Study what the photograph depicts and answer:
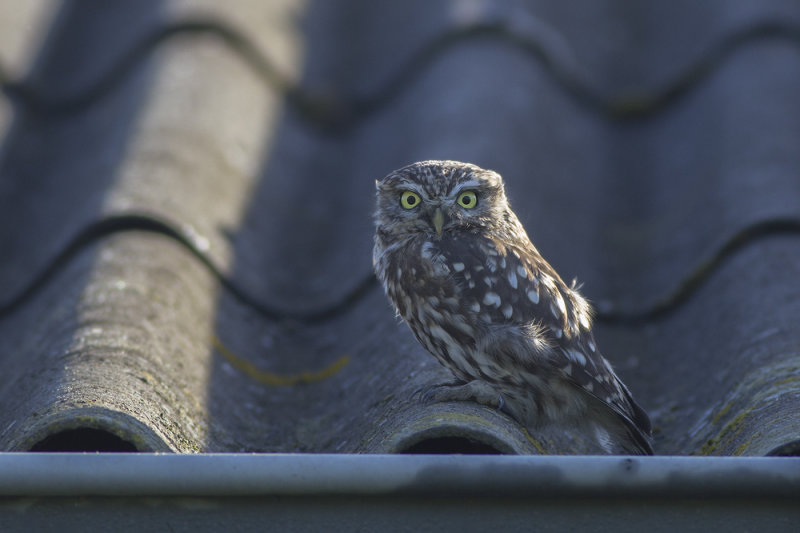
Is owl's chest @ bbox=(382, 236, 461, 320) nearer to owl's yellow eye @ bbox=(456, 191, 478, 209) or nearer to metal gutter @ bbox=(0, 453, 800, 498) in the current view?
owl's yellow eye @ bbox=(456, 191, 478, 209)

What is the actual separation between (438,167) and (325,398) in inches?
31.2

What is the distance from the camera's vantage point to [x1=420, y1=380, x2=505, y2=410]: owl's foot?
7.58ft

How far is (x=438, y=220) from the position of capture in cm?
300

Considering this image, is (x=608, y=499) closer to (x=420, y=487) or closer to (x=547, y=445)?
(x=420, y=487)

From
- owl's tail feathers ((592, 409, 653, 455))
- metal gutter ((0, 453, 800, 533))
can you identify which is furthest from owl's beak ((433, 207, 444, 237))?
metal gutter ((0, 453, 800, 533))

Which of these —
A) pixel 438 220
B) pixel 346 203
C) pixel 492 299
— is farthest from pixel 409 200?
pixel 346 203

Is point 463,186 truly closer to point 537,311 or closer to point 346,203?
point 537,311

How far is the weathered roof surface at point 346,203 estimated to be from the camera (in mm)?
2309

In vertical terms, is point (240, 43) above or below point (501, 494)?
above

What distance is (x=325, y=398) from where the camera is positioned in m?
2.63

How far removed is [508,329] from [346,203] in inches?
50.5

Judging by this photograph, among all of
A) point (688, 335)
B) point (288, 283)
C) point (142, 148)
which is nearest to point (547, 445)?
point (688, 335)

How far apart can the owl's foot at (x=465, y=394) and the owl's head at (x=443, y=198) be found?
581mm

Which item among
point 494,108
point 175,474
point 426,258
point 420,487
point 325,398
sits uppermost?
point 494,108
